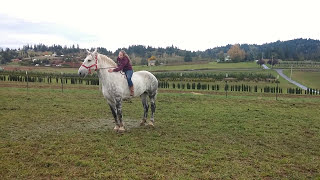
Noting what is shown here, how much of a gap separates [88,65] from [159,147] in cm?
380

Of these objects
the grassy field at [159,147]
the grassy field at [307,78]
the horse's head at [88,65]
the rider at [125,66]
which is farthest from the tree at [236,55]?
the horse's head at [88,65]

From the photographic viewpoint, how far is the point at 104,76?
8.82 meters

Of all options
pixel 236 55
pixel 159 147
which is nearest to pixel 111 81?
pixel 159 147

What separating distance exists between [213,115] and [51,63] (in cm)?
7941

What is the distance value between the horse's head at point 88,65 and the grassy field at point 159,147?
6.83ft

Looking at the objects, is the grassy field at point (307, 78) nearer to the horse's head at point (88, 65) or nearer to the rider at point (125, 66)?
the rider at point (125, 66)

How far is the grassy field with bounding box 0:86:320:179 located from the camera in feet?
17.9

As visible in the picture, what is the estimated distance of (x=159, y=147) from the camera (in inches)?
282

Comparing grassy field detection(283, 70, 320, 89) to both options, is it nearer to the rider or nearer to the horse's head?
the rider

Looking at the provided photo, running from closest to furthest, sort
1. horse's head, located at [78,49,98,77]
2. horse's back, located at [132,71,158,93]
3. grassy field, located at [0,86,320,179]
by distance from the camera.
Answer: grassy field, located at [0,86,320,179] → horse's head, located at [78,49,98,77] → horse's back, located at [132,71,158,93]

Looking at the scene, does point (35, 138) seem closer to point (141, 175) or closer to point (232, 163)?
point (141, 175)

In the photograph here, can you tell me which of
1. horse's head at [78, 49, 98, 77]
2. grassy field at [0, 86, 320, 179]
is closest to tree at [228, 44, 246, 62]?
grassy field at [0, 86, 320, 179]

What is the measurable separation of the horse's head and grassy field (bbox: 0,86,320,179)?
208 cm

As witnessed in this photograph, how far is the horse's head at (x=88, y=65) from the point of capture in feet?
28.3
